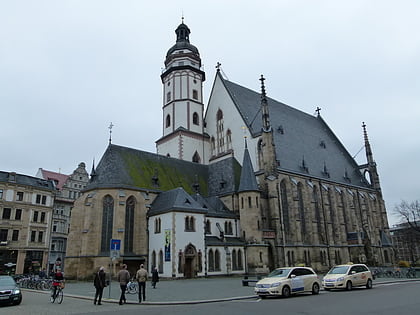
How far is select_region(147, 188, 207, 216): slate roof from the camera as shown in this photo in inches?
1275

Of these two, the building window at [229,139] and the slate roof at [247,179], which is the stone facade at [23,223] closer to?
the building window at [229,139]

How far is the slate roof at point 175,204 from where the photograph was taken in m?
32.4

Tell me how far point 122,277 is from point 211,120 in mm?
35429

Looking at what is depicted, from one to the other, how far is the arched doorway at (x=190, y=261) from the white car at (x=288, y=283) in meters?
15.1

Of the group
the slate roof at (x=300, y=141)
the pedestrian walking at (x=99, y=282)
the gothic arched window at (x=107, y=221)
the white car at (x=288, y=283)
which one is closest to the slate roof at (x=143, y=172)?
the gothic arched window at (x=107, y=221)

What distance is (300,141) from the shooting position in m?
50.5

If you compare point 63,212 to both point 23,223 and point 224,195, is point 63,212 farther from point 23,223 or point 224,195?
point 224,195

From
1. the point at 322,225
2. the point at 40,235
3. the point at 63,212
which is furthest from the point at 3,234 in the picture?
the point at 322,225

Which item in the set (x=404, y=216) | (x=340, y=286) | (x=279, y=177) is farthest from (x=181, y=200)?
(x=404, y=216)

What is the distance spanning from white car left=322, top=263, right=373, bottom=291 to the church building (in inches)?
461

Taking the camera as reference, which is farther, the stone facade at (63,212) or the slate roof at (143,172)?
the stone facade at (63,212)

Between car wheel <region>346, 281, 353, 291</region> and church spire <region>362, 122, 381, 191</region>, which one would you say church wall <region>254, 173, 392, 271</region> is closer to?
church spire <region>362, 122, 381, 191</region>

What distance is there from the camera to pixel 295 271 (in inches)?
685

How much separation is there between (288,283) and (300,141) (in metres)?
35.9
